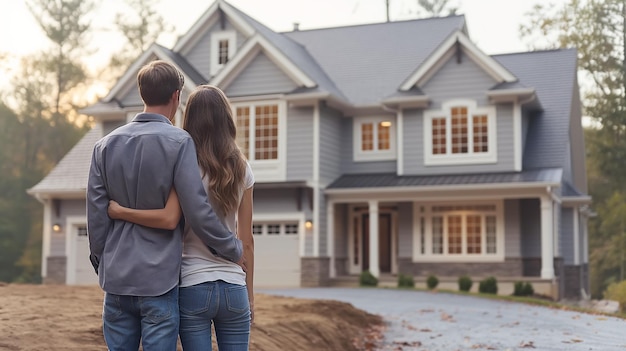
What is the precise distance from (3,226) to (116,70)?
30.0 feet

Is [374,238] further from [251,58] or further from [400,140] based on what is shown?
[251,58]

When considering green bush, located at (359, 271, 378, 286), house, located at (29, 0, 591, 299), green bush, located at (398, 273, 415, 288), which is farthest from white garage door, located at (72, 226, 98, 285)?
green bush, located at (398, 273, 415, 288)

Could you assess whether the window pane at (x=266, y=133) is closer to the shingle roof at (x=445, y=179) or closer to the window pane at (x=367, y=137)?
the shingle roof at (x=445, y=179)

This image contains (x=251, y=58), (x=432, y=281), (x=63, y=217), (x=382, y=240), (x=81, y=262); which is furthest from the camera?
(x=63, y=217)

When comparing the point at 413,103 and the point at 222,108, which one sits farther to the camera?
the point at 413,103

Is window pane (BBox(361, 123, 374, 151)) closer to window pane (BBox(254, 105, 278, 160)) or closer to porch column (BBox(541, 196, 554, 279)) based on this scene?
window pane (BBox(254, 105, 278, 160))

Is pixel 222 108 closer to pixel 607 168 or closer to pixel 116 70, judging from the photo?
pixel 607 168

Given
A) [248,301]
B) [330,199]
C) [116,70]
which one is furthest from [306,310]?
[116,70]

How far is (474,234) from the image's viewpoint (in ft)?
72.1

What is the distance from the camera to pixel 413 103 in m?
22.1

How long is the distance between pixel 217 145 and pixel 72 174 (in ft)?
74.1

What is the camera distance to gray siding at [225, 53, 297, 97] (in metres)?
22.0

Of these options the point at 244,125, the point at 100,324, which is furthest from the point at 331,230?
the point at 100,324

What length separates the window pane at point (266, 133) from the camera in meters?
22.1
